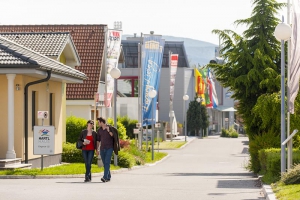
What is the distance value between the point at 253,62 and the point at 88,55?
62.9 feet

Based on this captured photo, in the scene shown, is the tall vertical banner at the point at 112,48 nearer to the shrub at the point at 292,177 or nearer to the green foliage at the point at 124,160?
the green foliage at the point at 124,160

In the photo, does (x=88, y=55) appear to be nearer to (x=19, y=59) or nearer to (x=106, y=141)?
(x=19, y=59)

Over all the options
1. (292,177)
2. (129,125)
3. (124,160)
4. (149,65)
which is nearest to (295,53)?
(292,177)

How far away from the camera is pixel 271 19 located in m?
27.1

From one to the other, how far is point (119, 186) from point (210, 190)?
2160 millimetres

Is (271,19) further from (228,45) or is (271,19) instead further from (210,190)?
(210,190)

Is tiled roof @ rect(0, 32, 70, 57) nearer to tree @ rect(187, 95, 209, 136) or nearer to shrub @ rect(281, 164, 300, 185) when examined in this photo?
shrub @ rect(281, 164, 300, 185)

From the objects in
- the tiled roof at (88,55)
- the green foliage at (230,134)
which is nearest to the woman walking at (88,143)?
the tiled roof at (88,55)

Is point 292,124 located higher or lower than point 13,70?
lower

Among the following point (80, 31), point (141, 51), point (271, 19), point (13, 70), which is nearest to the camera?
point (13, 70)

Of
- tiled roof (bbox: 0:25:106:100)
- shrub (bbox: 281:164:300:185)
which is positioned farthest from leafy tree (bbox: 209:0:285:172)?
tiled roof (bbox: 0:25:106:100)

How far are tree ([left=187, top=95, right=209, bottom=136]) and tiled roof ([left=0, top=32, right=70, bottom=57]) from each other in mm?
53369

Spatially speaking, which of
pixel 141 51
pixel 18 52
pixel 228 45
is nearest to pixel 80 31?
pixel 141 51

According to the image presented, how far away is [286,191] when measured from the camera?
48.4 feet
